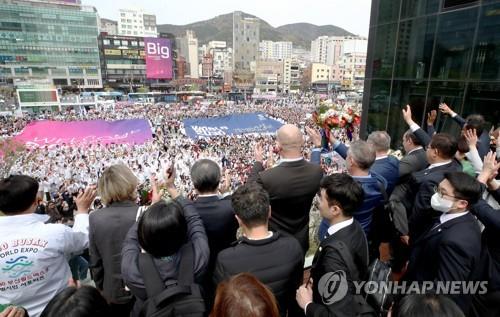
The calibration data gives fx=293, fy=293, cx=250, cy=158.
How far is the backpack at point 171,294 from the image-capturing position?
1.42 metres

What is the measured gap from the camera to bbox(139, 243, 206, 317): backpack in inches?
56.0

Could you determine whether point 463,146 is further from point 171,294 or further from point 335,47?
point 335,47

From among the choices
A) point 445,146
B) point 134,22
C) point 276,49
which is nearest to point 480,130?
point 445,146

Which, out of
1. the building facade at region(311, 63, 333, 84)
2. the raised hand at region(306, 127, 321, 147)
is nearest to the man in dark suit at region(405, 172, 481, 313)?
the raised hand at region(306, 127, 321, 147)

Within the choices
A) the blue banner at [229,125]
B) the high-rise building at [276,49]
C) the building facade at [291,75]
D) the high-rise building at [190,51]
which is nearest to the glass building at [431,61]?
the blue banner at [229,125]

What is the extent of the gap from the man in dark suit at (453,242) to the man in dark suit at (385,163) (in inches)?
32.4

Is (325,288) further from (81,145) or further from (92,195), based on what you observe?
(81,145)

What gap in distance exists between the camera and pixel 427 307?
1162 millimetres

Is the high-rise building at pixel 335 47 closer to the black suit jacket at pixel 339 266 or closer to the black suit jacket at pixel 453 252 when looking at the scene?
the black suit jacket at pixel 453 252

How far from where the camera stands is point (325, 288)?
1633 mm

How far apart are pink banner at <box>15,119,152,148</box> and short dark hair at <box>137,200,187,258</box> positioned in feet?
65.9

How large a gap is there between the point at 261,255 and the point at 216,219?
629 millimetres

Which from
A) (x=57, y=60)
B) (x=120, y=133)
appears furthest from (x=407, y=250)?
(x=57, y=60)

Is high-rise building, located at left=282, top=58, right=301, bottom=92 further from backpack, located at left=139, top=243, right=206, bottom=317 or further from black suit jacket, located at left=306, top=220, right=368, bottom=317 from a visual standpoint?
backpack, located at left=139, top=243, right=206, bottom=317
